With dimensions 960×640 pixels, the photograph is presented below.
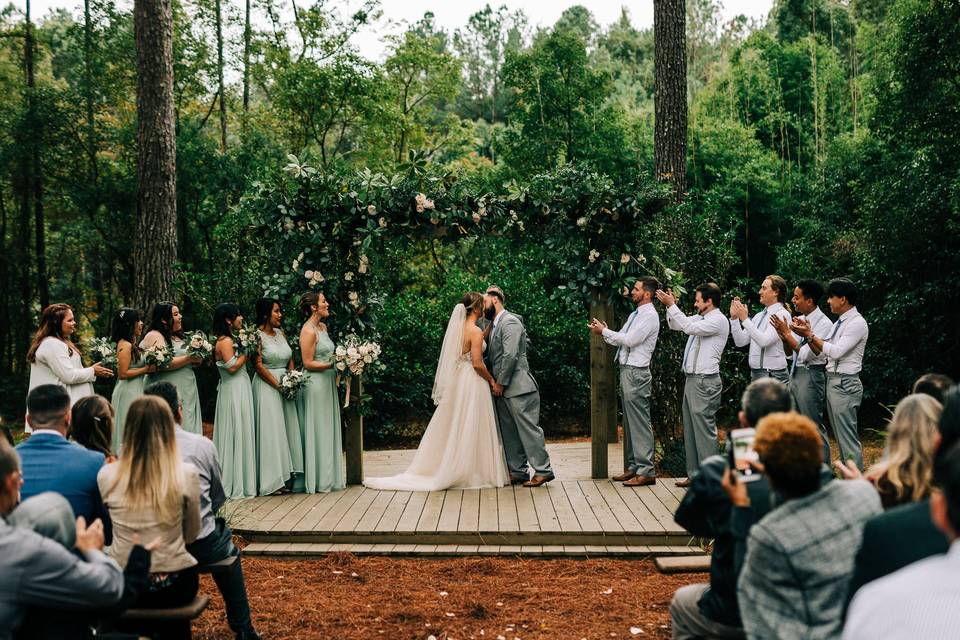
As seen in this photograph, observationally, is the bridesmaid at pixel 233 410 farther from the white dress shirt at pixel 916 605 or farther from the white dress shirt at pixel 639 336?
the white dress shirt at pixel 916 605

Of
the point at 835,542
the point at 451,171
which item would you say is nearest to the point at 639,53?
the point at 451,171

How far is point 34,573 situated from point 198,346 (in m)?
5.03

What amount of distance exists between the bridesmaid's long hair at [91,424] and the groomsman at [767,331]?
579 cm

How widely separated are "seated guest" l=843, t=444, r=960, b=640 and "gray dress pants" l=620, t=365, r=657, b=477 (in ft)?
20.3

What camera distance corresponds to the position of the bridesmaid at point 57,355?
7.12 m

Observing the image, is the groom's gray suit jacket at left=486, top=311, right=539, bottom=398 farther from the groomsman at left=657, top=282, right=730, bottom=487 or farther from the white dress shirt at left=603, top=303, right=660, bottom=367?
the groomsman at left=657, top=282, right=730, bottom=487

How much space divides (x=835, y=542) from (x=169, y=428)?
9.57 feet

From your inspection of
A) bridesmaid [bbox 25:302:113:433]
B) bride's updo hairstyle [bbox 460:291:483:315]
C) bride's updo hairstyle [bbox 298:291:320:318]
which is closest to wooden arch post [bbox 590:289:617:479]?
bride's updo hairstyle [bbox 460:291:483:315]

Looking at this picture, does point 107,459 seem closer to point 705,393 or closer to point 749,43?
point 705,393

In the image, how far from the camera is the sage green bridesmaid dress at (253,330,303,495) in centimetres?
788

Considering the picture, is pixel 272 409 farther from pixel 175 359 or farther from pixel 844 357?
pixel 844 357

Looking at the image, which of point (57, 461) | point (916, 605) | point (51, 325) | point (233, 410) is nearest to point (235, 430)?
point (233, 410)

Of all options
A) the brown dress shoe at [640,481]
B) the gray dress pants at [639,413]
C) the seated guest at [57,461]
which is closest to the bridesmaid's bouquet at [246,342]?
the gray dress pants at [639,413]

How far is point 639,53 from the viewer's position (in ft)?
110
